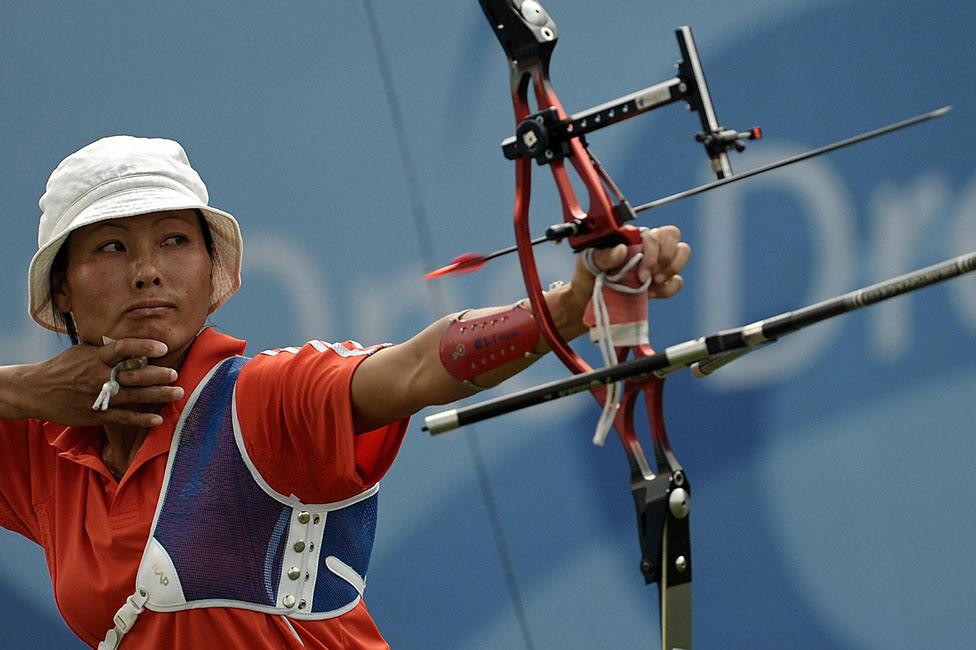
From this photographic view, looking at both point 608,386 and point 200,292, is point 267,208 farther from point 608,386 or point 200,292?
point 608,386

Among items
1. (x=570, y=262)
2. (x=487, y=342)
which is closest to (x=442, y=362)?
(x=487, y=342)

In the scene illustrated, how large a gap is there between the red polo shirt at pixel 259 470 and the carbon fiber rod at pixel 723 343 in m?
0.28

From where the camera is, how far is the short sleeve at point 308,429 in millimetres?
1507

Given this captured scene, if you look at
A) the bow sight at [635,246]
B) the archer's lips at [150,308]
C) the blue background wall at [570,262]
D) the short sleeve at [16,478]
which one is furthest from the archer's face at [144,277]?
the blue background wall at [570,262]

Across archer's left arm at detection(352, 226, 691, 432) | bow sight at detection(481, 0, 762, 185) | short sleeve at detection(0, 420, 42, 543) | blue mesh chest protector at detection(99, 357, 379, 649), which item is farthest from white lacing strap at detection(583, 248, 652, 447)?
short sleeve at detection(0, 420, 42, 543)

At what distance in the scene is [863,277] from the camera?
2.41 meters

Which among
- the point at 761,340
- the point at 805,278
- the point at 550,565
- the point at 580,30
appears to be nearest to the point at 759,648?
the point at 550,565

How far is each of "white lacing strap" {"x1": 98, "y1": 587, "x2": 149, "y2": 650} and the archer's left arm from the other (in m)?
0.34

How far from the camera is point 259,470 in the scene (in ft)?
5.21

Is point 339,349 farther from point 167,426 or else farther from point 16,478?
point 16,478

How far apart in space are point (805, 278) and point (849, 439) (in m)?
0.30

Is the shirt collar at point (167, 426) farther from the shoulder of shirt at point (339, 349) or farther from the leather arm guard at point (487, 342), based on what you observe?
the leather arm guard at point (487, 342)

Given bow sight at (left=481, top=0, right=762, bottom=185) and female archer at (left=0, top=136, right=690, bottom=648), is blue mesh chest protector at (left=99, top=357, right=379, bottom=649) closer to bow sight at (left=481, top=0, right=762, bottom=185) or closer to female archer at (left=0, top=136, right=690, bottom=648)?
female archer at (left=0, top=136, right=690, bottom=648)

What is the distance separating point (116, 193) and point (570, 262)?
1.09 metres
